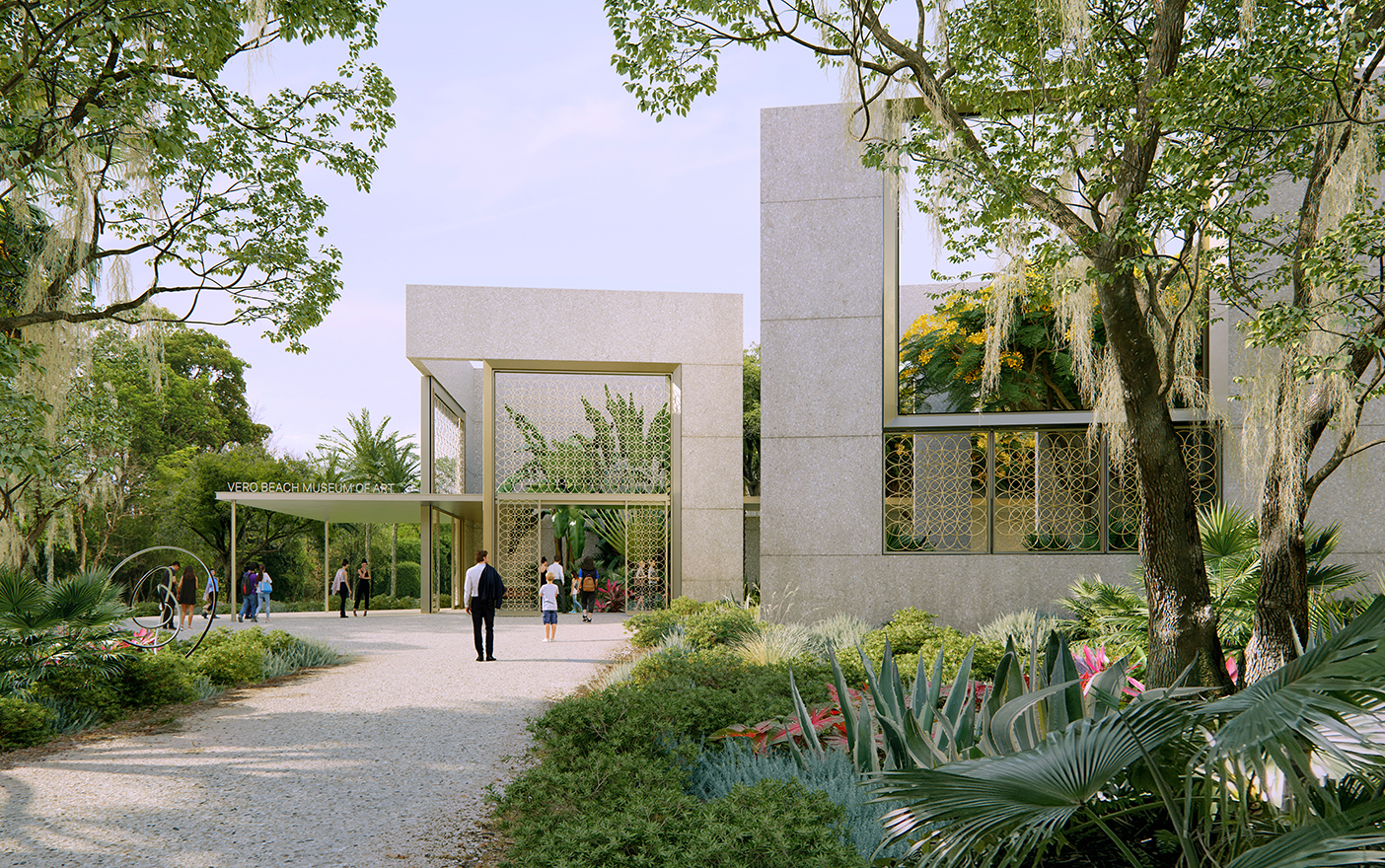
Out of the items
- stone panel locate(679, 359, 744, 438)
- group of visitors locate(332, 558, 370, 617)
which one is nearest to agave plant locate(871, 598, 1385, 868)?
stone panel locate(679, 359, 744, 438)

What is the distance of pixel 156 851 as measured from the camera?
4328 millimetres

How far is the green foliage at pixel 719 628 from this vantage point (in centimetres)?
1057

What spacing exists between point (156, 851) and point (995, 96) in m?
8.00

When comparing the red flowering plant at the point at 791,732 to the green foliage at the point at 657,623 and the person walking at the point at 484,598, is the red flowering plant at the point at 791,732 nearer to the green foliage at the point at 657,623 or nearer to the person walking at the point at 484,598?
the person walking at the point at 484,598

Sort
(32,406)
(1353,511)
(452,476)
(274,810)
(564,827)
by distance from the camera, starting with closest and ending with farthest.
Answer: (564,827) → (274,810) → (32,406) → (1353,511) → (452,476)

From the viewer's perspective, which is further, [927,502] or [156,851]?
[927,502]

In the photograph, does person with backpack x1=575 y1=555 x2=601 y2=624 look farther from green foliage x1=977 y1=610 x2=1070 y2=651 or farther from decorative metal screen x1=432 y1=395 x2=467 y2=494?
green foliage x1=977 y1=610 x2=1070 y2=651

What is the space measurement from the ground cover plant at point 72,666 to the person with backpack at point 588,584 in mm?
11671

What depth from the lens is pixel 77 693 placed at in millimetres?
7590

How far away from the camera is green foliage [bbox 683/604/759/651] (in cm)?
1057

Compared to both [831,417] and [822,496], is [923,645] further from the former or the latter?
[831,417]

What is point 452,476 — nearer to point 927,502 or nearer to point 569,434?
point 569,434

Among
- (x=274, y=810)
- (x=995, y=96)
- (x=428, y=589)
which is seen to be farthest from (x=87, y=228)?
(x=428, y=589)

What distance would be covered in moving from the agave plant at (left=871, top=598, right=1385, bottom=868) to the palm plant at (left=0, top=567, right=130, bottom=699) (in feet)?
25.2
